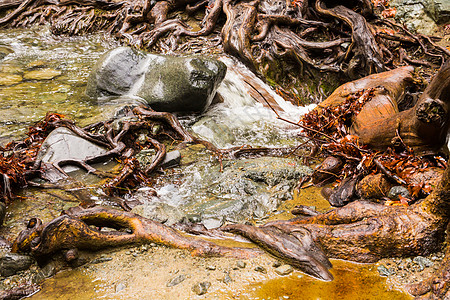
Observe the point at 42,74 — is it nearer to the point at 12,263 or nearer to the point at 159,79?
the point at 159,79

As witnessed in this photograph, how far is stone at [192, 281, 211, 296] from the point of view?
2137 mm

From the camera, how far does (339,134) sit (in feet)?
19.9

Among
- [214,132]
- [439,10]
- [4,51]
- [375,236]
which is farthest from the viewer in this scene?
[439,10]

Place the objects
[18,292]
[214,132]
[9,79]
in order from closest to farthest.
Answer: [18,292] < [214,132] < [9,79]

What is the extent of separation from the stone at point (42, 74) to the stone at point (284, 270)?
813cm

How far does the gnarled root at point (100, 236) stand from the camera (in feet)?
7.64

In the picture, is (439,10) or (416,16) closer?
(439,10)

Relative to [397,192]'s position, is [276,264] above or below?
above

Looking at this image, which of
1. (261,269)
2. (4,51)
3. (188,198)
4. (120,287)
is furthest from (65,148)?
(4,51)

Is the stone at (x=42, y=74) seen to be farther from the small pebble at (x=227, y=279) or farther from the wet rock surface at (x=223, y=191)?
the small pebble at (x=227, y=279)

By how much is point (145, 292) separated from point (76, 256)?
0.70m

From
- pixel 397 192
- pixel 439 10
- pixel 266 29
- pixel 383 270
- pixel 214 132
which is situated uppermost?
pixel 439 10

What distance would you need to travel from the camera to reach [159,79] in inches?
263

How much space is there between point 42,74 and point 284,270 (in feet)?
28.0
